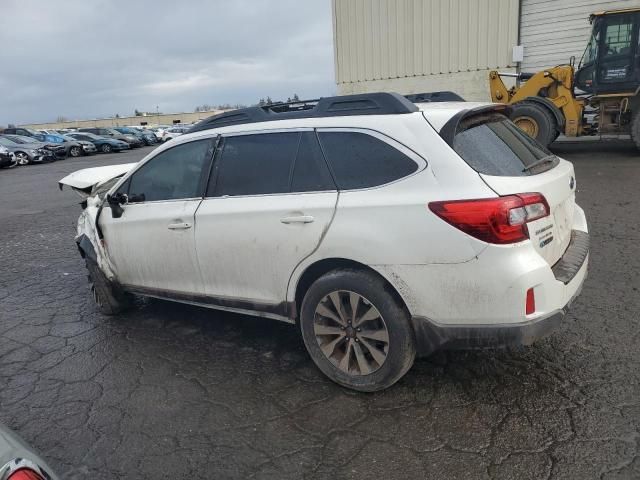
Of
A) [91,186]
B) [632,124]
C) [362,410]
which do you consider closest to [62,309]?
[91,186]

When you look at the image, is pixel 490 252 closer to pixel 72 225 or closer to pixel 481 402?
pixel 481 402

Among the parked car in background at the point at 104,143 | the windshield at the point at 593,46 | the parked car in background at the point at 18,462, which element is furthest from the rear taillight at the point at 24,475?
the parked car in background at the point at 104,143

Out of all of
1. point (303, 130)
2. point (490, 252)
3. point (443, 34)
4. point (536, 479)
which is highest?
point (443, 34)

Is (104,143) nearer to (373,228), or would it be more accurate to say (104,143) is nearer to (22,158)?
(22,158)

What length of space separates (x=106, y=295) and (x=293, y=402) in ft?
7.49

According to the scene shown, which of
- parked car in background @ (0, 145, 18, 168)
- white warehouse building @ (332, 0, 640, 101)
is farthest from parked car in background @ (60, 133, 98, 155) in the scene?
white warehouse building @ (332, 0, 640, 101)

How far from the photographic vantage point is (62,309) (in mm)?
4770

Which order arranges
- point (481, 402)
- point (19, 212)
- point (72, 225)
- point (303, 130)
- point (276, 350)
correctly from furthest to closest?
1. point (19, 212)
2. point (72, 225)
3. point (276, 350)
4. point (303, 130)
5. point (481, 402)

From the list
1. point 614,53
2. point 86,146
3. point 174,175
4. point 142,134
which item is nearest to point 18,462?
point 174,175

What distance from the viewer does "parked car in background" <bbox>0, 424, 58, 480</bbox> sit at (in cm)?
145

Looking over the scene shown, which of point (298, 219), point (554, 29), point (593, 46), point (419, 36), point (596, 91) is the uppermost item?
Result: point (419, 36)

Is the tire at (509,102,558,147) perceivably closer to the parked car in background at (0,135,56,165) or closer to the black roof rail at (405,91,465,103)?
the black roof rail at (405,91,465,103)

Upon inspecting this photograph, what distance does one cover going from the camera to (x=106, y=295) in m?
4.36

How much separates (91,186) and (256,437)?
3.36 metres
